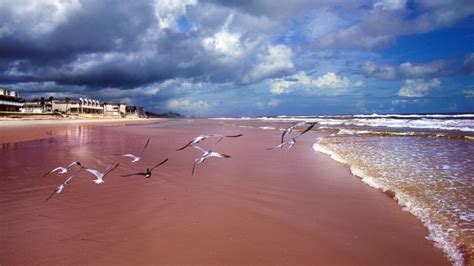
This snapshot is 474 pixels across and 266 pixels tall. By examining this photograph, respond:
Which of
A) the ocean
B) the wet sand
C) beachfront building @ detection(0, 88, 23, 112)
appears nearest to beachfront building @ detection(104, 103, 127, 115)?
beachfront building @ detection(0, 88, 23, 112)

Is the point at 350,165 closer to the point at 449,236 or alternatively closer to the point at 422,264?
the point at 449,236

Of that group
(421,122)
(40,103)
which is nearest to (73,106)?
(40,103)

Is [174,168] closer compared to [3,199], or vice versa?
[3,199]

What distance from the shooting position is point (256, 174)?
751 centimetres

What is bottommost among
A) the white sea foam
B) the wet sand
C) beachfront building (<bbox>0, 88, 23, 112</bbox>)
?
the wet sand

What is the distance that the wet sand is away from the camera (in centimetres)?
335

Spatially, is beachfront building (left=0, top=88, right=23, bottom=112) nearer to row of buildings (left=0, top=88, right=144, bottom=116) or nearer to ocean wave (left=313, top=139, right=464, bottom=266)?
row of buildings (left=0, top=88, right=144, bottom=116)

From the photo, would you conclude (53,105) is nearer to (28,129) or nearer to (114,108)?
(114,108)

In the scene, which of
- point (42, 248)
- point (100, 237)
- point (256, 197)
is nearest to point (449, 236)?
point (256, 197)

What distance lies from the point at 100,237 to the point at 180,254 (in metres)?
1.08

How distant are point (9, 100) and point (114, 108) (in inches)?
2471

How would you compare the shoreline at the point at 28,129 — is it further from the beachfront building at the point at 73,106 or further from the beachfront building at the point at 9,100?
the beachfront building at the point at 73,106

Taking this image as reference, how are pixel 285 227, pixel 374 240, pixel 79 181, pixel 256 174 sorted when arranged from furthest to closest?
pixel 256 174
pixel 79 181
pixel 285 227
pixel 374 240

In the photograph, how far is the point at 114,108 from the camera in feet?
439
